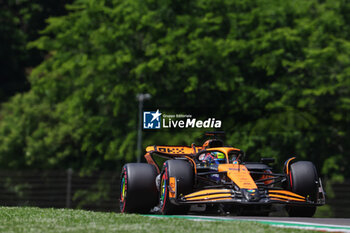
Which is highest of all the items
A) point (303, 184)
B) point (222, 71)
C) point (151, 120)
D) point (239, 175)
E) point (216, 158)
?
point (222, 71)

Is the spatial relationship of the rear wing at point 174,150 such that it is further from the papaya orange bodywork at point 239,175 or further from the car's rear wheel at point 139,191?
the papaya orange bodywork at point 239,175

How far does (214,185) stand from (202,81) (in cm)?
2143

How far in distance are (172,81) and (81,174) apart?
5802mm

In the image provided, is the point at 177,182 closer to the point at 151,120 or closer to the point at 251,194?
the point at 251,194

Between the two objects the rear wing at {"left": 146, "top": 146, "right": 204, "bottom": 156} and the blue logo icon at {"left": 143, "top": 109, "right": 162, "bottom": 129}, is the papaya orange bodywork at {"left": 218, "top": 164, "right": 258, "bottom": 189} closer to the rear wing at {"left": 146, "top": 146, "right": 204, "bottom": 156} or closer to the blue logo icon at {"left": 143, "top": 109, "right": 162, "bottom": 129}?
the rear wing at {"left": 146, "top": 146, "right": 204, "bottom": 156}

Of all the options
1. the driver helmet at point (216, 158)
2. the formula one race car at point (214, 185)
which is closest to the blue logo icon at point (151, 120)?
the formula one race car at point (214, 185)

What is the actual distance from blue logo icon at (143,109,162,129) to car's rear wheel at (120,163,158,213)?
3.17 meters

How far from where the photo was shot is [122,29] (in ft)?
121

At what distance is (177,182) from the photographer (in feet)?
48.2


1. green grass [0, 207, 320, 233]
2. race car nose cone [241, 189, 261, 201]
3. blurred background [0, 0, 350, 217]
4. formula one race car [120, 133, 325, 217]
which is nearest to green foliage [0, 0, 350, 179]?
blurred background [0, 0, 350, 217]

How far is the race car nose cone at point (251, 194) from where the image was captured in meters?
14.1

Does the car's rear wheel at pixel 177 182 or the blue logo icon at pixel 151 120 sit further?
the blue logo icon at pixel 151 120

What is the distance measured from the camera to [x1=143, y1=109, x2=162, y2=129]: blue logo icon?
19.1 metres

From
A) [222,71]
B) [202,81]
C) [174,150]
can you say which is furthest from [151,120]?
[202,81]
